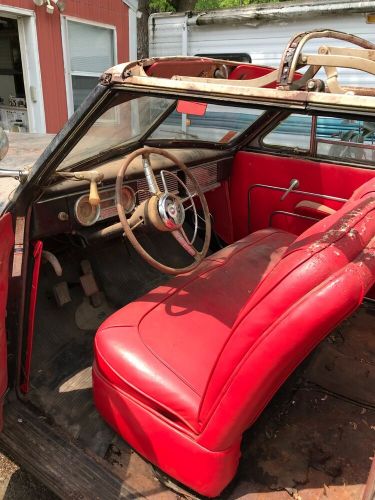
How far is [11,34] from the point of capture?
8.36 meters

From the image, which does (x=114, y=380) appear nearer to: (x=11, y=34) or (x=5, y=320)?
(x=5, y=320)

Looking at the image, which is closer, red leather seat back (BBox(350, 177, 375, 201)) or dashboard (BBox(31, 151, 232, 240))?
red leather seat back (BBox(350, 177, 375, 201))

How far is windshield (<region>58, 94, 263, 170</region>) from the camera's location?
2.02 metres

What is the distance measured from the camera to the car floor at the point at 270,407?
1690 millimetres

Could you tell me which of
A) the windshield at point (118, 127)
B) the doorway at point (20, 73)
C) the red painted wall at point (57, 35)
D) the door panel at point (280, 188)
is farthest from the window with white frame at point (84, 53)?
the windshield at point (118, 127)

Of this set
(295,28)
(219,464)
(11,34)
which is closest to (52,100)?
(11,34)

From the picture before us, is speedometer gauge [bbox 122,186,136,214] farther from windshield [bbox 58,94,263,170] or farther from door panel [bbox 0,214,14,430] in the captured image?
door panel [bbox 0,214,14,430]

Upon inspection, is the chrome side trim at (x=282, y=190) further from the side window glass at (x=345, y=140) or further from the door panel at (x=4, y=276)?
the door panel at (x=4, y=276)

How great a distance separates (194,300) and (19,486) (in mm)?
1182

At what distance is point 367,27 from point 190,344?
567 cm

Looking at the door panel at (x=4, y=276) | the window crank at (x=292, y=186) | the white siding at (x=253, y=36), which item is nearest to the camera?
the door panel at (x=4, y=276)

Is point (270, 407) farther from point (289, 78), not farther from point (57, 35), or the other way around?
point (57, 35)

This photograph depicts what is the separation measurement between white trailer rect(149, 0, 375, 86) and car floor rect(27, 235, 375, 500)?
14.6 feet

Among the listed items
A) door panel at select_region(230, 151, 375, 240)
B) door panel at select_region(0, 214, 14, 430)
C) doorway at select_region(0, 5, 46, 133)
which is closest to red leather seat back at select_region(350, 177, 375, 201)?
door panel at select_region(230, 151, 375, 240)
